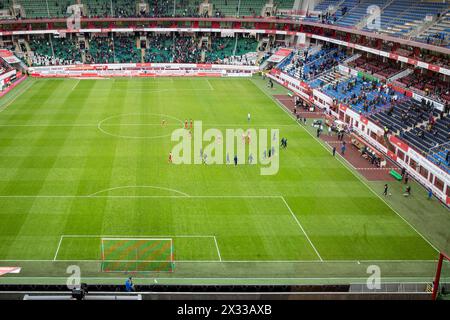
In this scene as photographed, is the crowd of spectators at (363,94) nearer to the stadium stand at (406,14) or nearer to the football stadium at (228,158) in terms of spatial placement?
the football stadium at (228,158)

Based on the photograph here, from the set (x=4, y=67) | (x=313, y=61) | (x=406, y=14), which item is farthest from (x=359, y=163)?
(x=4, y=67)

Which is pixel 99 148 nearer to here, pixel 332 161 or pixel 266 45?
pixel 332 161

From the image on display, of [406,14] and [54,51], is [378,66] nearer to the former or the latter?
[406,14]

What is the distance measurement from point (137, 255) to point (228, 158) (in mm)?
15976

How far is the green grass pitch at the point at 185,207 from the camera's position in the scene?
82.7 ft

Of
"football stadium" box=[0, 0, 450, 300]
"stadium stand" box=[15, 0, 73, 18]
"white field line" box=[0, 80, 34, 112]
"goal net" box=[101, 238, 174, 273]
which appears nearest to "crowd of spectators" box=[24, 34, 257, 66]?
"football stadium" box=[0, 0, 450, 300]

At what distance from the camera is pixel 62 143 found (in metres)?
42.3

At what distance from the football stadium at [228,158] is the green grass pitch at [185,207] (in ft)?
0.44

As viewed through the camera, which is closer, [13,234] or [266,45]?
[13,234]

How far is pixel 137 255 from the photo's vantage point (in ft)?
82.7

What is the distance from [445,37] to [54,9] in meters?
62.7

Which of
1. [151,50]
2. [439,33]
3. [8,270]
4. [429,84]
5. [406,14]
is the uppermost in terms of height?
[406,14]
